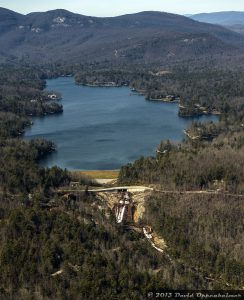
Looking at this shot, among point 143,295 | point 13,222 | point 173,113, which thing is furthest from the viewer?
point 173,113

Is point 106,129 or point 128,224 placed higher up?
point 106,129

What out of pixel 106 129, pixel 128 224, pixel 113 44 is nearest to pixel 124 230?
pixel 128 224

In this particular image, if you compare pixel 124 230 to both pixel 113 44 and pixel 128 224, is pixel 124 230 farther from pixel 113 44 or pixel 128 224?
pixel 113 44

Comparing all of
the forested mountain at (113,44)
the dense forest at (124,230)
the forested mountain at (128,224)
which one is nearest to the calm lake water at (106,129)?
the forested mountain at (128,224)

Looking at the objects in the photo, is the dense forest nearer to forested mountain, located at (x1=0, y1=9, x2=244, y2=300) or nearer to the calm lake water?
forested mountain, located at (x1=0, y1=9, x2=244, y2=300)

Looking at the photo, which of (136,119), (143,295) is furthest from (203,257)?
(136,119)

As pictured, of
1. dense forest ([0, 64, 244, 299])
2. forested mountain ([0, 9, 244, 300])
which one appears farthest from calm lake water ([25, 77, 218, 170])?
dense forest ([0, 64, 244, 299])

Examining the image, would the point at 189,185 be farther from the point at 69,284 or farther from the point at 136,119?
the point at 136,119

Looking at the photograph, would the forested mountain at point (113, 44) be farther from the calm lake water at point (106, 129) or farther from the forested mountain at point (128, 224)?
the forested mountain at point (128, 224)
